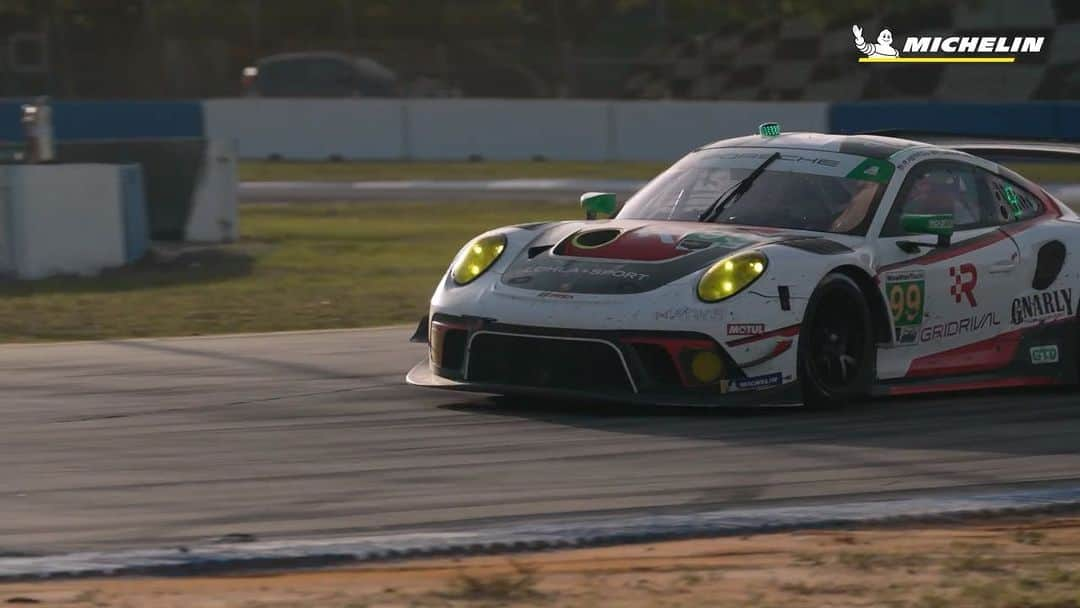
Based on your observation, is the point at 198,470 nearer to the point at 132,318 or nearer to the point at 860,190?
the point at 860,190

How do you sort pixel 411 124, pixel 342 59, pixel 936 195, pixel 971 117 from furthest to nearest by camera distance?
1. pixel 342 59
2. pixel 411 124
3. pixel 971 117
4. pixel 936 195

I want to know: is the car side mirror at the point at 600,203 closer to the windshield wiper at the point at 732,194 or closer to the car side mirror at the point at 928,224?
the windshield wiper at the point at 732,194

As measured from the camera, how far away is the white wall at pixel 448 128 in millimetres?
28250

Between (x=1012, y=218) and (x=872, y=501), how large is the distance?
3270 millimetres

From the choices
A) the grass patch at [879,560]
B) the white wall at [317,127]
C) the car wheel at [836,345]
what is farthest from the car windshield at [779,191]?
the white wall at [317,127]

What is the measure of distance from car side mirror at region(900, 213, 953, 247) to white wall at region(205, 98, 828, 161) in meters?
20.1

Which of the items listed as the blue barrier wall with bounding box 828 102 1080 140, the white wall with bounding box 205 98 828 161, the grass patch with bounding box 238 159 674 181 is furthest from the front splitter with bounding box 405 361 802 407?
the white wall with bounding box 205 98 828 161

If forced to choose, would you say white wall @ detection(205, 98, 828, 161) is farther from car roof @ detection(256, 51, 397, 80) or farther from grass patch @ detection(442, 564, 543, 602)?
grass patch @ detection(442, 564, 543, 602)

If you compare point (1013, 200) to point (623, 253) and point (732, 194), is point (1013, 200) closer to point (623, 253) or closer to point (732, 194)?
point (732, 194)

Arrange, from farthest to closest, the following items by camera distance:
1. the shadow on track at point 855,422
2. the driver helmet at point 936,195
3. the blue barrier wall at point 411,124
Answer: the blue barrier wall at point 411,124
the driver helmet at point 936,195
the shadow on track at point 855,422

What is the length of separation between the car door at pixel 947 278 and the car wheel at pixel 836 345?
174 mm

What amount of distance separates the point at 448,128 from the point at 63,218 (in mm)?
15053

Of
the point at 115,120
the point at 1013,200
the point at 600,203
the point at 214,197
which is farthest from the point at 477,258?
the point at 115,120

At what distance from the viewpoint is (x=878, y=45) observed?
96.5 ft
